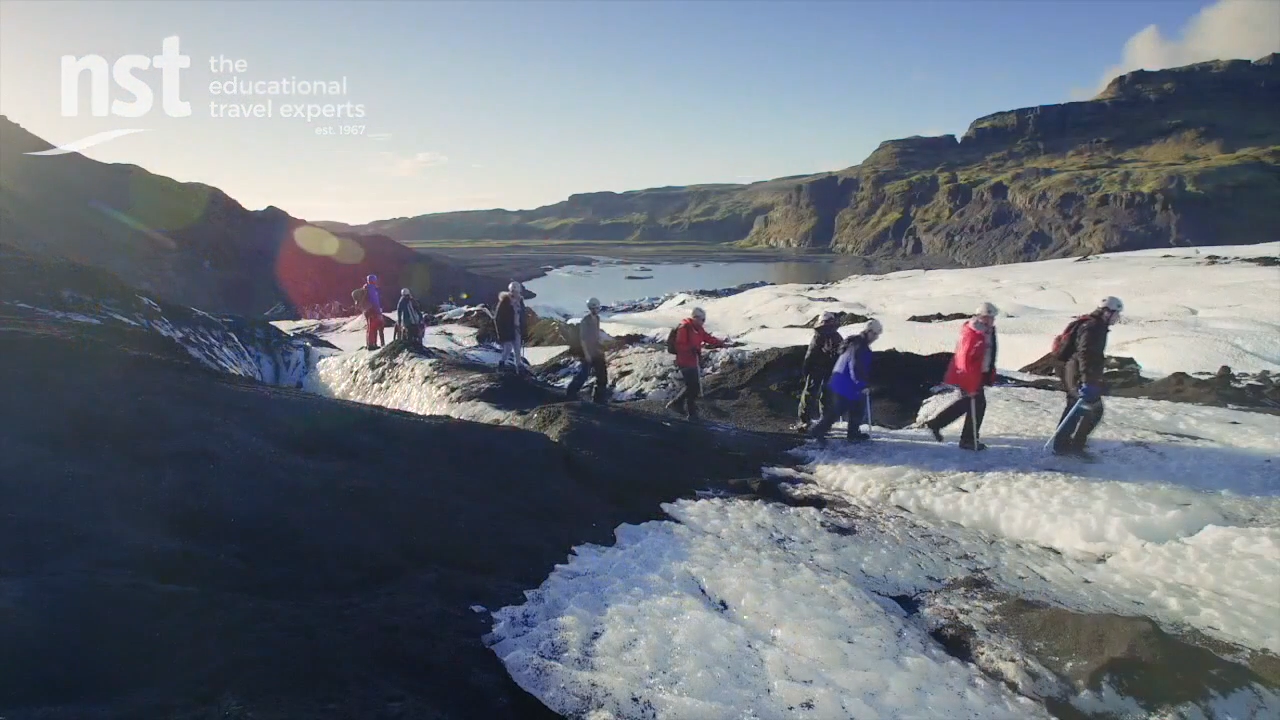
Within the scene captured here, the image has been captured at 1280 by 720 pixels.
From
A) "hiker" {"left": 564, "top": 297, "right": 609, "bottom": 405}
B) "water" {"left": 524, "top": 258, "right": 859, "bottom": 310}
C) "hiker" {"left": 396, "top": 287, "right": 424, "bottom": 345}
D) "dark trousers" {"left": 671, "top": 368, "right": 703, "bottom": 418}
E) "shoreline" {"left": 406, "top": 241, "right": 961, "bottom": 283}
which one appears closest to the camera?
"dark trousers" {"left": 671, "top": 368, "right": 703, "bottom": 418}

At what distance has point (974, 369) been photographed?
1184cm

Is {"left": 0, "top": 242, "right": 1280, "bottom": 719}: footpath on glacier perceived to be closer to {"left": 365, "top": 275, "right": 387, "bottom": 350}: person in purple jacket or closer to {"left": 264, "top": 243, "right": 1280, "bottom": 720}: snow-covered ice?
{"left": 264, "top": 243, "right": 1280, "bottom": 720}: snow-covered ice

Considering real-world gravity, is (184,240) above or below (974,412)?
above

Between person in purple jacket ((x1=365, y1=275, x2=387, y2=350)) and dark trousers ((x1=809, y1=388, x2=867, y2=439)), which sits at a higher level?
person in purple jacket ((x1=365, y1=275, x2=387, y2=350))

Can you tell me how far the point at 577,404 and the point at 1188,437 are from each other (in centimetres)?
1007

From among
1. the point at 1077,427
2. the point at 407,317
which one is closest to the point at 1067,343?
the point at 1077,427

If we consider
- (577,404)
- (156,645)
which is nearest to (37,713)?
(156,645)

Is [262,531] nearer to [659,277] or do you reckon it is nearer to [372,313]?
[372,313]

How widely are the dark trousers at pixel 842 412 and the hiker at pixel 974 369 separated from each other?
4.86ft

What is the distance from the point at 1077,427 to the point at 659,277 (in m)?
92.6

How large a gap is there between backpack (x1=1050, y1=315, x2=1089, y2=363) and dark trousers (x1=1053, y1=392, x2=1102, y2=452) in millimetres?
568

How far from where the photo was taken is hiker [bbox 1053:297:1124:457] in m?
10.9


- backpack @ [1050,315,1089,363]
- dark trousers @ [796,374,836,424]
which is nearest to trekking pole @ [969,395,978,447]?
backpack @ [1050,315,1089,363]

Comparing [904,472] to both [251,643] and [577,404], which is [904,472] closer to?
[577,404]
